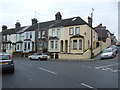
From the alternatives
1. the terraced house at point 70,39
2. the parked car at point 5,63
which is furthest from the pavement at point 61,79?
the terraced house at point 70,39

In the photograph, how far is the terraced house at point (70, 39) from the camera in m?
36.6

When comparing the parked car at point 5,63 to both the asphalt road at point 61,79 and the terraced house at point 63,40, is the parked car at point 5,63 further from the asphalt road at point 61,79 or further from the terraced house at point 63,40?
the terraced house at point 63,40

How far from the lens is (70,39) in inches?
1499

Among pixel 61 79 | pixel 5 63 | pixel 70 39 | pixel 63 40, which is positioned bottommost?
pixel 61 79

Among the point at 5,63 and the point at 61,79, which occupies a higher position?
the point at 5,63

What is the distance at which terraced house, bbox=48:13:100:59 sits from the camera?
120 feet

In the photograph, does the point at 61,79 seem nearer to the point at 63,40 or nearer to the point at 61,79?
the point at 61,79

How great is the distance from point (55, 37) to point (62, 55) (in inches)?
290

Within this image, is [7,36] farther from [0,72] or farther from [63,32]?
[0,72]

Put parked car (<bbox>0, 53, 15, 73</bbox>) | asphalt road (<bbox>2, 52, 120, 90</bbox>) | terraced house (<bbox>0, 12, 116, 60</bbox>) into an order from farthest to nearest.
→ terraced house (<bbox>0, 12, 116, 60</bbox>) < parked car (<bbox>0, 53, 15, 73</bbox>) < asphalt road (<bbox>2, 52, 120, 90</bbox>)

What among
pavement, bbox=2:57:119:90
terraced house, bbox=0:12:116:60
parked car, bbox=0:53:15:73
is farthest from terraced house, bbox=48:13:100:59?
parked car, bbox=0:53:15:73

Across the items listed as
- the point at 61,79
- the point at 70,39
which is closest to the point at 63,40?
the point at 70,39

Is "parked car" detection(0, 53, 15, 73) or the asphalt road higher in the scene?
"parked car" detection(0, 53, 15, 73)

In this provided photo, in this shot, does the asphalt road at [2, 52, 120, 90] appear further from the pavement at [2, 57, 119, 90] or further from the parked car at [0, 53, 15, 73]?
the parked car at [0, 53, 15, 73]
